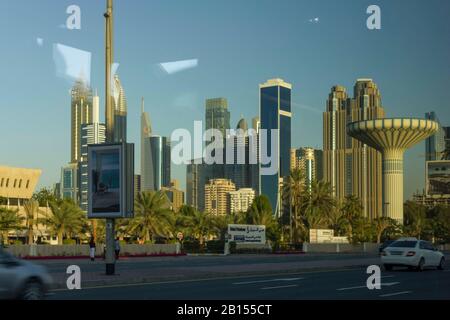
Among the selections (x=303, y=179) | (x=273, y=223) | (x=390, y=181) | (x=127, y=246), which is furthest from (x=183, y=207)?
(x=127, y=246)

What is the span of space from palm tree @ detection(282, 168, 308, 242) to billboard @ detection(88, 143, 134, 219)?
7015 centimetres

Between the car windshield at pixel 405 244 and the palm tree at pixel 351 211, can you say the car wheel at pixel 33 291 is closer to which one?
the car windshield at pixel 405 244

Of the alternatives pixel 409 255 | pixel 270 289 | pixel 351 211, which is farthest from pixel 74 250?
pixel 351 211

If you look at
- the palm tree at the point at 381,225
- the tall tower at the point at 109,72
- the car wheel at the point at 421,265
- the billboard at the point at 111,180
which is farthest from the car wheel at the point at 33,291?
the palm tree at the point at 381,225

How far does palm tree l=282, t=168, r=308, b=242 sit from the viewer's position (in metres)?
96.6

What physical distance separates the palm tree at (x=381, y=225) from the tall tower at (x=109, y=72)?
86.6 m

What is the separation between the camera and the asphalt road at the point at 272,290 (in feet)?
64.5

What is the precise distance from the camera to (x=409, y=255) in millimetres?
33688

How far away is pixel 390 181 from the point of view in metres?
118

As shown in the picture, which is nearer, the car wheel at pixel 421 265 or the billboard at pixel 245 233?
the car wheel at pixel 421 265

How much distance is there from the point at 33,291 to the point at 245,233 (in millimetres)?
63756

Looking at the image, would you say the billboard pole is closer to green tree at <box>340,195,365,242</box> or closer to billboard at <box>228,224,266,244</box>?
billboard at <box>228,224,266,244</box>

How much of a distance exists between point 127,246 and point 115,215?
37254 millimetres

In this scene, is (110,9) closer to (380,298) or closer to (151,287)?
(151,287)
